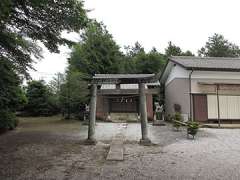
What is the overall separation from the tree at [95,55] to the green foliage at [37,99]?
390 centimetres

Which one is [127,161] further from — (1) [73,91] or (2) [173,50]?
(2) [173,50]

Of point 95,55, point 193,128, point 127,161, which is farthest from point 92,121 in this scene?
point 95,55

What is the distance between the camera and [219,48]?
133 feet

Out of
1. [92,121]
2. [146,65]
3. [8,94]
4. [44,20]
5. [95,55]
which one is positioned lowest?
[92,121]

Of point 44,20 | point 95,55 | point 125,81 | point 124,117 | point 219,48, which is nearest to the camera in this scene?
point 44,20

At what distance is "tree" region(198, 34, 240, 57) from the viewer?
39719 mm

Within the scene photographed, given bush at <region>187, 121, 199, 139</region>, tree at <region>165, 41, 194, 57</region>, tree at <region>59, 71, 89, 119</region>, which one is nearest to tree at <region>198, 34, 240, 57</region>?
tree at <region>165, 41, 194, 57</region>

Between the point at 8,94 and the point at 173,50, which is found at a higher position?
the point at 173,50

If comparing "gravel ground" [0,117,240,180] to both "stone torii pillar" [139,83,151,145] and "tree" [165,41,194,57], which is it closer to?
"stone torii pillar" [139,83,151,145]

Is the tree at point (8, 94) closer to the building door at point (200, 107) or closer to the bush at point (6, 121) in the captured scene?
the bush at point (6, 121)

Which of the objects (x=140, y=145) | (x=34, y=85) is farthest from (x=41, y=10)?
(x=34, y=85)

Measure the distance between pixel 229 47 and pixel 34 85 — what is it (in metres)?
34.1

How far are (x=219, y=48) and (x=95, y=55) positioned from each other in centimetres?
2537

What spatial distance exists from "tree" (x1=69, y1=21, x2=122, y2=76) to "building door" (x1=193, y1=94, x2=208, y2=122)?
523 inches
